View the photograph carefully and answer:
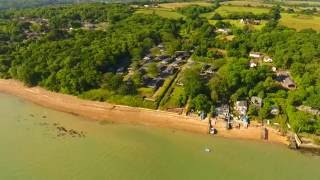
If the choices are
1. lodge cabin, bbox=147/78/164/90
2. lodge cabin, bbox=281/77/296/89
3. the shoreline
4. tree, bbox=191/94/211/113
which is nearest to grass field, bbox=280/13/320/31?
lodge cabin, bbox=281/77/296/89

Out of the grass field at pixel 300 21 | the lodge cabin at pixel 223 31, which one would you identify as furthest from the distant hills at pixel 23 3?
the grass field at pixel 300 21

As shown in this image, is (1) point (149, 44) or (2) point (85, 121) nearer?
(2) point (85, 121)

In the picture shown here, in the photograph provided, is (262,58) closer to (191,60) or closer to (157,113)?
(191,60)

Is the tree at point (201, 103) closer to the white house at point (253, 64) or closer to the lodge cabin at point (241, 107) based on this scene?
the lodge cabin at point (241, 107)

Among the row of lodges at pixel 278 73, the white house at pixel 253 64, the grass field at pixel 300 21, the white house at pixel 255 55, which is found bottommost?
the row of lodges at pixel 278 73

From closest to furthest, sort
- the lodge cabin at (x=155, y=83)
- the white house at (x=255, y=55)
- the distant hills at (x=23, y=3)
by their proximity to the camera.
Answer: the lodge cabin at (x=155, y=83)
the white house at (x=255, y=55)
the distant hills at (x=23, y=3)

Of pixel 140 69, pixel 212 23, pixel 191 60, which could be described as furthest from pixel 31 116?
pixel 212 23

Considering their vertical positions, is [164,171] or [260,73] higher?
[260,73]

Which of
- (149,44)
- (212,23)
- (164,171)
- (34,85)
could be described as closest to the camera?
(164,171)
